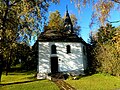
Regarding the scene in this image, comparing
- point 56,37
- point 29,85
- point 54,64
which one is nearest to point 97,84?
point 29,85

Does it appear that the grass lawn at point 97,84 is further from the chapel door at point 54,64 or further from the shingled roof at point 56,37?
the shingled roof at point 56,37

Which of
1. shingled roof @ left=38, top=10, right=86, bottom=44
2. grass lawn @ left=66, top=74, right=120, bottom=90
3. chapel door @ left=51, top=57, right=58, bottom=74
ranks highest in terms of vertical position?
shingled roof @ left=38, top=10, right=86, bottom=44

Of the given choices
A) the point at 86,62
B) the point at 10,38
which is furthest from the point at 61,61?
the point at 10,38

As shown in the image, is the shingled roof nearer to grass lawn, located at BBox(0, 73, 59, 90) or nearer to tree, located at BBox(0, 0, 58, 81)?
tree, located at BBox(0, 0, 58, 81)

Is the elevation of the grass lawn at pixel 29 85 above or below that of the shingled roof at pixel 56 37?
below

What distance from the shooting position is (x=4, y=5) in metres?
29.9

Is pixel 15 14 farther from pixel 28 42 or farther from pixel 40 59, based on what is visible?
pixel 40 59

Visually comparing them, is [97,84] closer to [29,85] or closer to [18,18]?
[29,85]

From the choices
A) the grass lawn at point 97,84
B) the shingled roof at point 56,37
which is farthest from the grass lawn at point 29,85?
the shingled roof at point 56,37

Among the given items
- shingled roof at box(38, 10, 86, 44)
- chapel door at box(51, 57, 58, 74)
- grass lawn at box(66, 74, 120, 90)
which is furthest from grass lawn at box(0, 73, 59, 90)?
shingled roof at box(38, 10, 86, 44)

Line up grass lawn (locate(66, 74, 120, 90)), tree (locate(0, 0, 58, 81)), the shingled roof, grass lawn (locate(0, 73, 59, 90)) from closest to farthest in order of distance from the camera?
grass lawn (locate(0, 73, 59, 90)), grass lawn (locate(66, 74, 120, 90)), tree (locate(0, 0, 58, 81)), the shingled roof

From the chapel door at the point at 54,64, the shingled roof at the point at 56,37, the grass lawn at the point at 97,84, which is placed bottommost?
the grass lawn at the point at 97,84

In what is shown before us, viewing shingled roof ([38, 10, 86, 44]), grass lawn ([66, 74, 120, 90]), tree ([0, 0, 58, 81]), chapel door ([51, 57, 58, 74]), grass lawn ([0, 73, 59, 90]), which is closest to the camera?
grass lawn ([0, 73, 59, 90])

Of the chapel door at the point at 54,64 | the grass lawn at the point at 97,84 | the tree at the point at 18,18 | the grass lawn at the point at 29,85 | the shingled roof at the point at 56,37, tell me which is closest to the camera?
the grass lawn at the point at 29,85
